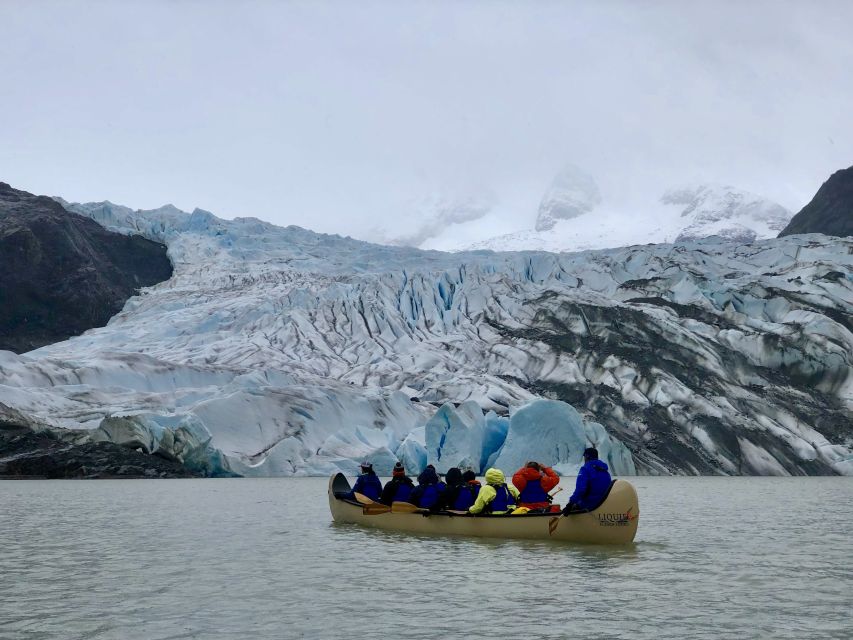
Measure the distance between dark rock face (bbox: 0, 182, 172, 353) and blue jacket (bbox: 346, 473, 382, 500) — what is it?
62625mm

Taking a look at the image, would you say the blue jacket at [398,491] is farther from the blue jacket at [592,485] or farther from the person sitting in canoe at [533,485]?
the blue jacket at [592,485]

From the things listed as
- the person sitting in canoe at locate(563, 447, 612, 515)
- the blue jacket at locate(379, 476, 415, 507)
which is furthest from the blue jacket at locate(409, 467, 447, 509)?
the person sitting in canoe at locate(563, 447, 612, 515)

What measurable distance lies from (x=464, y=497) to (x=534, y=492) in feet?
4.61

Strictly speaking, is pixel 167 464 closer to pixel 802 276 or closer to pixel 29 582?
pixel 29 582

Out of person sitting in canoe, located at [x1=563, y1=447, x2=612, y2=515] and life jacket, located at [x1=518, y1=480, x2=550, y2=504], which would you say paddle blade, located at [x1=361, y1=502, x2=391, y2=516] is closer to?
life jacket, located at [x1=518, y1=480, x2=550, y2=504]

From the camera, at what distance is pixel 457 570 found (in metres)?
11.7

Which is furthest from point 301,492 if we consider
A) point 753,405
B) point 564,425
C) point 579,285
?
point 579,285

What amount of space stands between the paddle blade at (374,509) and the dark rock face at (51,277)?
210 ft

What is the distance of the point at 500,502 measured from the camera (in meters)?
15.2

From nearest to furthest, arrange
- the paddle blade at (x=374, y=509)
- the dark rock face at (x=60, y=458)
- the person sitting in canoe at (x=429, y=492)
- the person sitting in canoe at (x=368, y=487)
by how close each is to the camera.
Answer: the person sitting in canoe at (x=429, y=492), the paddle blade at (x=374, y=509), the person sitting in canoe at (x=368, y=487), the dark rock face at (x=60, y=458)

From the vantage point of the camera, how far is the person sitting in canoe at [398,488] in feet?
56.6

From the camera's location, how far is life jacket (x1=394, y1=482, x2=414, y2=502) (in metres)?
17.2

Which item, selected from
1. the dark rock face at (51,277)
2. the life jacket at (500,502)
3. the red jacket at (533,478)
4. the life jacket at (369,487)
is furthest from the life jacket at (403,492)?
the dark rock face at (51,277)

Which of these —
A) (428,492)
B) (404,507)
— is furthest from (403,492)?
(428,492)
